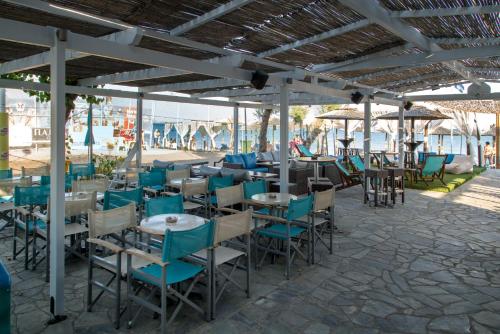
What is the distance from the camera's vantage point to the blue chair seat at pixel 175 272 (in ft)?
10.1

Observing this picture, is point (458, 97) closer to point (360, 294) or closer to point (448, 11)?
point (448, 11)

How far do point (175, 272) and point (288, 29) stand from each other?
3.17 metres

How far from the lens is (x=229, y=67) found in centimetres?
560

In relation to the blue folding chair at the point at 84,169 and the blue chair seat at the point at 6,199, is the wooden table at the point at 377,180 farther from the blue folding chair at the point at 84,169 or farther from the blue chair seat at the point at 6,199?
the blue chair seat at the point at 6,199

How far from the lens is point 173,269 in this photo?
Answer: 329 centimetres

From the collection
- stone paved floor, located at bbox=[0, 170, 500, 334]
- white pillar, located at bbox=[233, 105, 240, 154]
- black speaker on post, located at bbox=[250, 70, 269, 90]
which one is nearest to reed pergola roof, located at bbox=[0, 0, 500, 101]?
black speaker on post, located at bbox=[250, 70, 269, 90]

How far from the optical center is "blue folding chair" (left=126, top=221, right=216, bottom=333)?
9.46 ft

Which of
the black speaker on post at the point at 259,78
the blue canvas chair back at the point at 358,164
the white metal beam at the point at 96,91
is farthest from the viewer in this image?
the blue canvas chair back at the point at 358,164

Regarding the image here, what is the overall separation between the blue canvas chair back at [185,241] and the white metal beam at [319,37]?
3.04 meters

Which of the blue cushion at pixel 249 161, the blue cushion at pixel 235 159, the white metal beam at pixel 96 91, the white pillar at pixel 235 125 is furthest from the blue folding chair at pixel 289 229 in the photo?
the white pillar at pixel 235 125

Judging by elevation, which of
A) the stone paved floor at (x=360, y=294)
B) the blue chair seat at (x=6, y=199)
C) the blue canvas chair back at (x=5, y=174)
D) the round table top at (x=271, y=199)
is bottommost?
the stone paved floor at (x=360, y=294)

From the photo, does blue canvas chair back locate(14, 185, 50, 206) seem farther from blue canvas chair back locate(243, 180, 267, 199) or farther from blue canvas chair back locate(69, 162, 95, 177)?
blue canvas chair back locate(69, 162, 95, 177)

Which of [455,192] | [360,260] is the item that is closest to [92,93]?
[360,260]

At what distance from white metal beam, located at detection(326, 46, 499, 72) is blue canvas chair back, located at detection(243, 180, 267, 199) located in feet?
8.65
